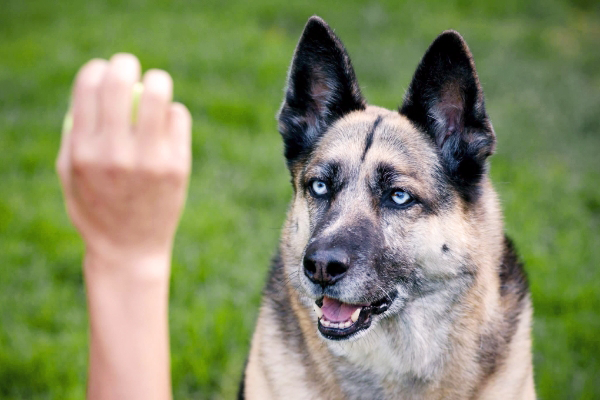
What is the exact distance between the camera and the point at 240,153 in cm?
650

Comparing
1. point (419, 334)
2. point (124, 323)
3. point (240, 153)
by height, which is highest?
point (124, 323)

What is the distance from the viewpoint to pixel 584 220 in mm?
5742

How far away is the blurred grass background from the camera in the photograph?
409cm

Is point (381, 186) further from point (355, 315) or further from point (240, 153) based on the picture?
point (240, 153)

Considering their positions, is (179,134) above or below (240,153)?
above

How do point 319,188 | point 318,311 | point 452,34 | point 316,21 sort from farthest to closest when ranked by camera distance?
point 319,188 → point 316,21 → point 318,311 → point 452,34

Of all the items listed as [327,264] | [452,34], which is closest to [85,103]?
[327,264]

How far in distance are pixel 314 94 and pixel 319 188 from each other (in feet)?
1.84

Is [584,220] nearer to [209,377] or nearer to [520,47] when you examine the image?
[209,377]

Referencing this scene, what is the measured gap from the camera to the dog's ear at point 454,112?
8.68 feet

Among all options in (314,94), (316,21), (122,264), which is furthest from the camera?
(314,94)

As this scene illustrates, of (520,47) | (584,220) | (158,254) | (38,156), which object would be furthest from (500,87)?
(158,254)

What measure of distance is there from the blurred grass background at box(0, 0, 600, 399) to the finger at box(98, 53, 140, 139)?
3.00 m

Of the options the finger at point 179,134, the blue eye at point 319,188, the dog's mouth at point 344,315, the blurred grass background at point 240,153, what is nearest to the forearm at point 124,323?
the finger at point 179,134
